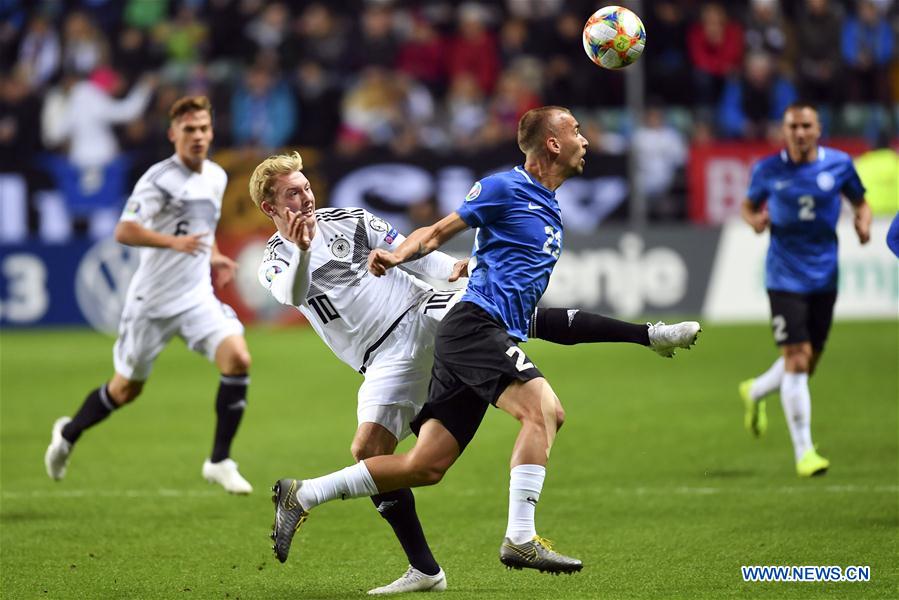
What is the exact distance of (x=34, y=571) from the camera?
739 centimetres

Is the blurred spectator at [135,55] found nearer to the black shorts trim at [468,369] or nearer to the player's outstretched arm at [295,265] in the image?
the player's outstretched arm at [295,265]

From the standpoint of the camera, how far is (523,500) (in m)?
6.32

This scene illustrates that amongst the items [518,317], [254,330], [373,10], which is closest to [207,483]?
[518,317]

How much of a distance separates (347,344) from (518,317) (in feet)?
3.07

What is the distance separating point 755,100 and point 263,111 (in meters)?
6.73

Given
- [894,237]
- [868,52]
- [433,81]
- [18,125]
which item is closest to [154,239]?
[894,237]

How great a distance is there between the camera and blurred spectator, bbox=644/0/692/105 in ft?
67.7

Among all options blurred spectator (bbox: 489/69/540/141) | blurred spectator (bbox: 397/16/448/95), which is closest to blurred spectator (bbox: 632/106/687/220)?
blurred spectator (bbox: 489/69/540/141)

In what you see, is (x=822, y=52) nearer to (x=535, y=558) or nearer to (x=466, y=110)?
(x=466, y=110)

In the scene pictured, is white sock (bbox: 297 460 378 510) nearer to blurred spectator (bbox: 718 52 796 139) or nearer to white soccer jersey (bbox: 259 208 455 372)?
white soccer jersey (bbox: 259 208 455 372)

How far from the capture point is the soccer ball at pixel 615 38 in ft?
25.1

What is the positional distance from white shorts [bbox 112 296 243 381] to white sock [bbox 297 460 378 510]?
327 cm

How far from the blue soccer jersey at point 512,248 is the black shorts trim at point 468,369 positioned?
81mm

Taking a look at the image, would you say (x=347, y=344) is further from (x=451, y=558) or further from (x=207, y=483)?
(x=207, y=483)
